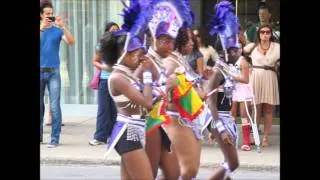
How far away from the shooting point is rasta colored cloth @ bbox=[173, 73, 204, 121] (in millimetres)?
3594

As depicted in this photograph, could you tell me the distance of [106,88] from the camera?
358 cm

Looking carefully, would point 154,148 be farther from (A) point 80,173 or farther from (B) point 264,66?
(A) point 80,173

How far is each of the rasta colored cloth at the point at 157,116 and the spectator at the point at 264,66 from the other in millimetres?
570

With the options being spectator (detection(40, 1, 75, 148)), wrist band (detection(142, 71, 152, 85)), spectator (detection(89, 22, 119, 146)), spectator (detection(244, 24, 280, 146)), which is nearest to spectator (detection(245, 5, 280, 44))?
spectator (detection(244, 24, 280, 146))

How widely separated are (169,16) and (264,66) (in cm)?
96

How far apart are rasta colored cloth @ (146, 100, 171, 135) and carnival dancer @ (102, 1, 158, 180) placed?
3cm

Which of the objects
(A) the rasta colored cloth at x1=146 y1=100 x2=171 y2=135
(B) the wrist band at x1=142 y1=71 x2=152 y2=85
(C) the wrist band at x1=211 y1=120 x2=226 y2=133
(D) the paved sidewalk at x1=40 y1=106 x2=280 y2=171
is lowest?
(D) the paved sidewalk at x1=40 y1=106 x2=280 y2=171

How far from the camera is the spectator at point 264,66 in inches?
161

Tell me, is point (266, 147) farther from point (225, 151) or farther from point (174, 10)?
point (174, 10)

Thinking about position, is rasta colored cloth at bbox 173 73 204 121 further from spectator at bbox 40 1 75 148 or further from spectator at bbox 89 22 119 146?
spectator at bbox 40 1 75 148

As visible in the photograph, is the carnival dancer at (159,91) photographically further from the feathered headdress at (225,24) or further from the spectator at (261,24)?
the spectator at (261,24)

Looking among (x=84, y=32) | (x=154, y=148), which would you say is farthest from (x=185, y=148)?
(x=84, y=32)

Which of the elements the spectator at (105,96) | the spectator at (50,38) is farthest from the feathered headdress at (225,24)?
the spectator at (50,38)
